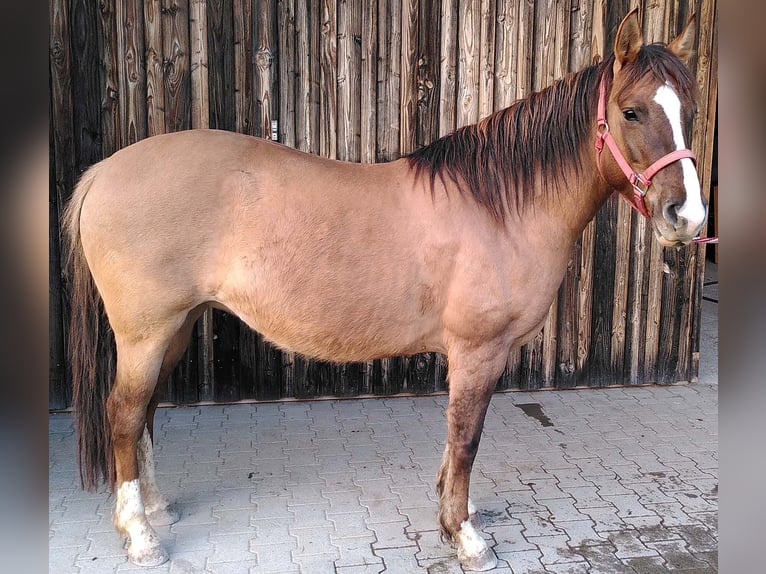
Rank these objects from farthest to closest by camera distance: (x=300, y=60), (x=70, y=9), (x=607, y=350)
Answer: (x=607, y=350) → (x=300, y=60) → (x=70, y=9)

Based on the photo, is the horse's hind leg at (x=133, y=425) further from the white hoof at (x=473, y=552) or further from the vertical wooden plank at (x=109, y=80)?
the vertical wooden plank at (x=109, y=80)

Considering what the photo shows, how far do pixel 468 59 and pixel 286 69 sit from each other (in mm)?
1479

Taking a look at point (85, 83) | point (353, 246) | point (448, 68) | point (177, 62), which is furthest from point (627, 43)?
point (85, 83)

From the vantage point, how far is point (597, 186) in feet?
9.23

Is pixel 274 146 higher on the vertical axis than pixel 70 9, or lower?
lower

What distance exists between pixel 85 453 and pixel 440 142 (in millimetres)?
2375

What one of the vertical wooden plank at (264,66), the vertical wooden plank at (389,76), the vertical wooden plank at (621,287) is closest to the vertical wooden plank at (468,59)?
the vertical wooden plank at (389,76)

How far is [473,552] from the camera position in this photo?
2.82m

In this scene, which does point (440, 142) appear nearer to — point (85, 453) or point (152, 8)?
point (85, 453)

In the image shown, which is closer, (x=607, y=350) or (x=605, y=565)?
(x=605, y=565)

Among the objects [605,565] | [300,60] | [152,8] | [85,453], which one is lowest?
[605,565]

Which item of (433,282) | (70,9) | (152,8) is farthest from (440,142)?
(70,9)

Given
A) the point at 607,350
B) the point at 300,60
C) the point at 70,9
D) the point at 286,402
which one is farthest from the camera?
the point at 607,350

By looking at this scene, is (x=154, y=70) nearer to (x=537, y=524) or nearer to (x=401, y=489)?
(x=401, y=489)
